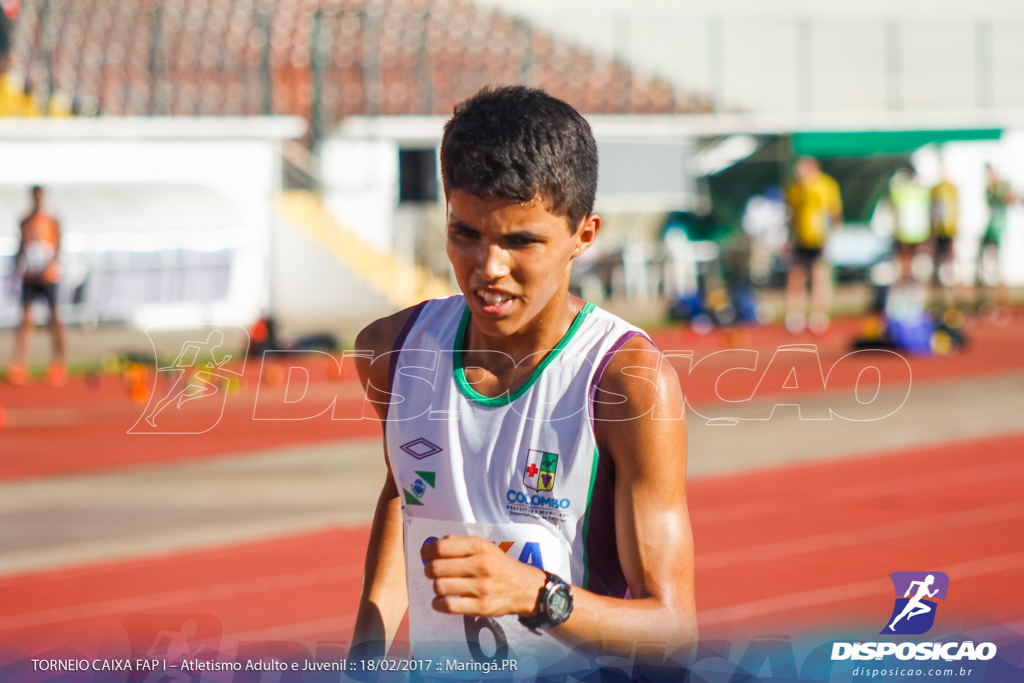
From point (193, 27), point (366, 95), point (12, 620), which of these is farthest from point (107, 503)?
point (193, 27)

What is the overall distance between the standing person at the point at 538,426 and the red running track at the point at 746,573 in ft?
7.45

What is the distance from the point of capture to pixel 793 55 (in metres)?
25.2

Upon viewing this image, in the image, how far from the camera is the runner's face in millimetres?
1854

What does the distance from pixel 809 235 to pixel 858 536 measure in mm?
9808

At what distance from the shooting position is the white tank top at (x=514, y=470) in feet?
6.27

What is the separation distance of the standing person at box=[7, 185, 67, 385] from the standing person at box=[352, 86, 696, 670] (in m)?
12.0

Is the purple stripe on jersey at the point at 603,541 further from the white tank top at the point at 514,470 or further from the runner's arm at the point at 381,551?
the runner's arm at the point at 381,551

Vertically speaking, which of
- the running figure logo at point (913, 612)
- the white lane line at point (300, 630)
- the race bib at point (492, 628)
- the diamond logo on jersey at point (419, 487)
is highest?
the diamond logo on jersey at point (419, 487)

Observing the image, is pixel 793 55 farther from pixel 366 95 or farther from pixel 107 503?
pixel 107 503

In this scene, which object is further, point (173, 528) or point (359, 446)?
point (359, 446)

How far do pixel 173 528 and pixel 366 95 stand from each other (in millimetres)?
15663

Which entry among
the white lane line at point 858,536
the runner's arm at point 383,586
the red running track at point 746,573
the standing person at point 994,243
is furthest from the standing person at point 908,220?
the runner's arm at point 383,586

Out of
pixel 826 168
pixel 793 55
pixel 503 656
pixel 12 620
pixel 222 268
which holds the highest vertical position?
pixel 793 55

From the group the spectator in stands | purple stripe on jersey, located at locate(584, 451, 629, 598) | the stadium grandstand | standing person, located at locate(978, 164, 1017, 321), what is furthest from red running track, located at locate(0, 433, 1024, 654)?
the stadium grandstand
